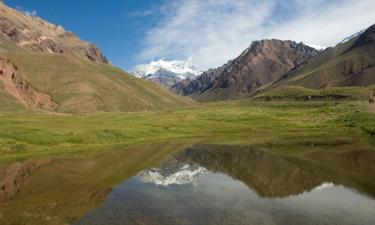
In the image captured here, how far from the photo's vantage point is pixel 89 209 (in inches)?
1490

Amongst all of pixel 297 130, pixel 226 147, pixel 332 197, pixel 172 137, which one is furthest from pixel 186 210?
pixel 297 130

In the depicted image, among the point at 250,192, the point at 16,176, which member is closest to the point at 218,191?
the point at 250,192

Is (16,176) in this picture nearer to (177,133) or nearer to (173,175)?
(173,175)

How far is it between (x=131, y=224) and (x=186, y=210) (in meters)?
5.78

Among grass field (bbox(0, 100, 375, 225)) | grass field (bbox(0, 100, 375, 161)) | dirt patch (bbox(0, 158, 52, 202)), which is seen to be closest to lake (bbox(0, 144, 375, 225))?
grass field (bbox(0, 100, 375, 225))

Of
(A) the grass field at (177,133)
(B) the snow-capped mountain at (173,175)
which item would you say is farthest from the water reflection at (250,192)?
(A) the grass field at (177,133)

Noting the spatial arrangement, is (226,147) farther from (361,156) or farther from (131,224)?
(131,224)

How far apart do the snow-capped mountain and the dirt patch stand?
47.7 feet

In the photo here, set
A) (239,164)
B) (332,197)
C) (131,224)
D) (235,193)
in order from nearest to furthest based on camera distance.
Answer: (131,224), (332,197), (235,193), (239,164)

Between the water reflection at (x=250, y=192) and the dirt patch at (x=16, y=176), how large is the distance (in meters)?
11.0

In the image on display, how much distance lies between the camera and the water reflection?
33219 mm

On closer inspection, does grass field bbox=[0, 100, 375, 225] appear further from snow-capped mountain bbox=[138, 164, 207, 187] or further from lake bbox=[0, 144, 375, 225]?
snow-capped mountain bbox=[138, 164, 207, 187]

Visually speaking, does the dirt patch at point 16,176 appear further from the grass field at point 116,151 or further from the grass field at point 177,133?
the grass field at point 177,133

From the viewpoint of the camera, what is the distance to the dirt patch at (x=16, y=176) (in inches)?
1820
